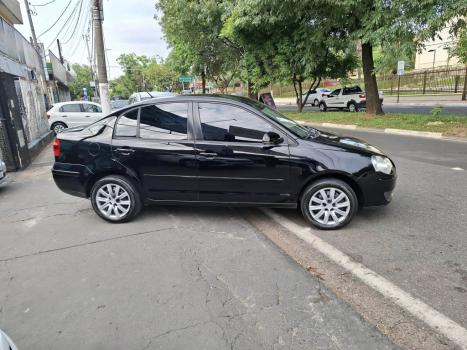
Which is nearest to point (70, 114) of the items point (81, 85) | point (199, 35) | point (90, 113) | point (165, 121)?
point (90, 113)

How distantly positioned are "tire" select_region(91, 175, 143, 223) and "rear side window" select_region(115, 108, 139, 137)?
0.57 m

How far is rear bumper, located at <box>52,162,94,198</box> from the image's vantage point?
4.66m

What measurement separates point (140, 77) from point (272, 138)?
254 ft

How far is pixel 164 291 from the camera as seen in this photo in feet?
10.2

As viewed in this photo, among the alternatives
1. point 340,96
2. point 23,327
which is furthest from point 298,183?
point 340,96

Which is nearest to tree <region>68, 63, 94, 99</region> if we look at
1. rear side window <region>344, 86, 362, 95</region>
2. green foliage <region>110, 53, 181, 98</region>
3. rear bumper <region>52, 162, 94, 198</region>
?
green foliage <region>110, 53, 181, 98</region>

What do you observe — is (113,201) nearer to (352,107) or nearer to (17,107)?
(17,107)

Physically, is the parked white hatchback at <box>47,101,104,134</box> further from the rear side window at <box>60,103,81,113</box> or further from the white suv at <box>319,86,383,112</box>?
the white suv at <box>319,86,383,112</box>

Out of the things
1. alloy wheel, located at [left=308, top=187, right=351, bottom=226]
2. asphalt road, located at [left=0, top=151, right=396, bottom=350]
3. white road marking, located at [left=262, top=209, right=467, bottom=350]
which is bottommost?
white road marking, located at [left=262, top=209, right=467, bottom=350]

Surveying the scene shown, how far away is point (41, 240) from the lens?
4.32 m

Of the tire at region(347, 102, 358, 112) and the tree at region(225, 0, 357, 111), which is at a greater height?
the tree at region(225, 0, 357, 111)

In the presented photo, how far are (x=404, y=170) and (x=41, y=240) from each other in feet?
20.8

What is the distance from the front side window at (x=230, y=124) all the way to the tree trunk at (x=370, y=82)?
12.0 meters

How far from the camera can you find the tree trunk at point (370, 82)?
48.5 feet
